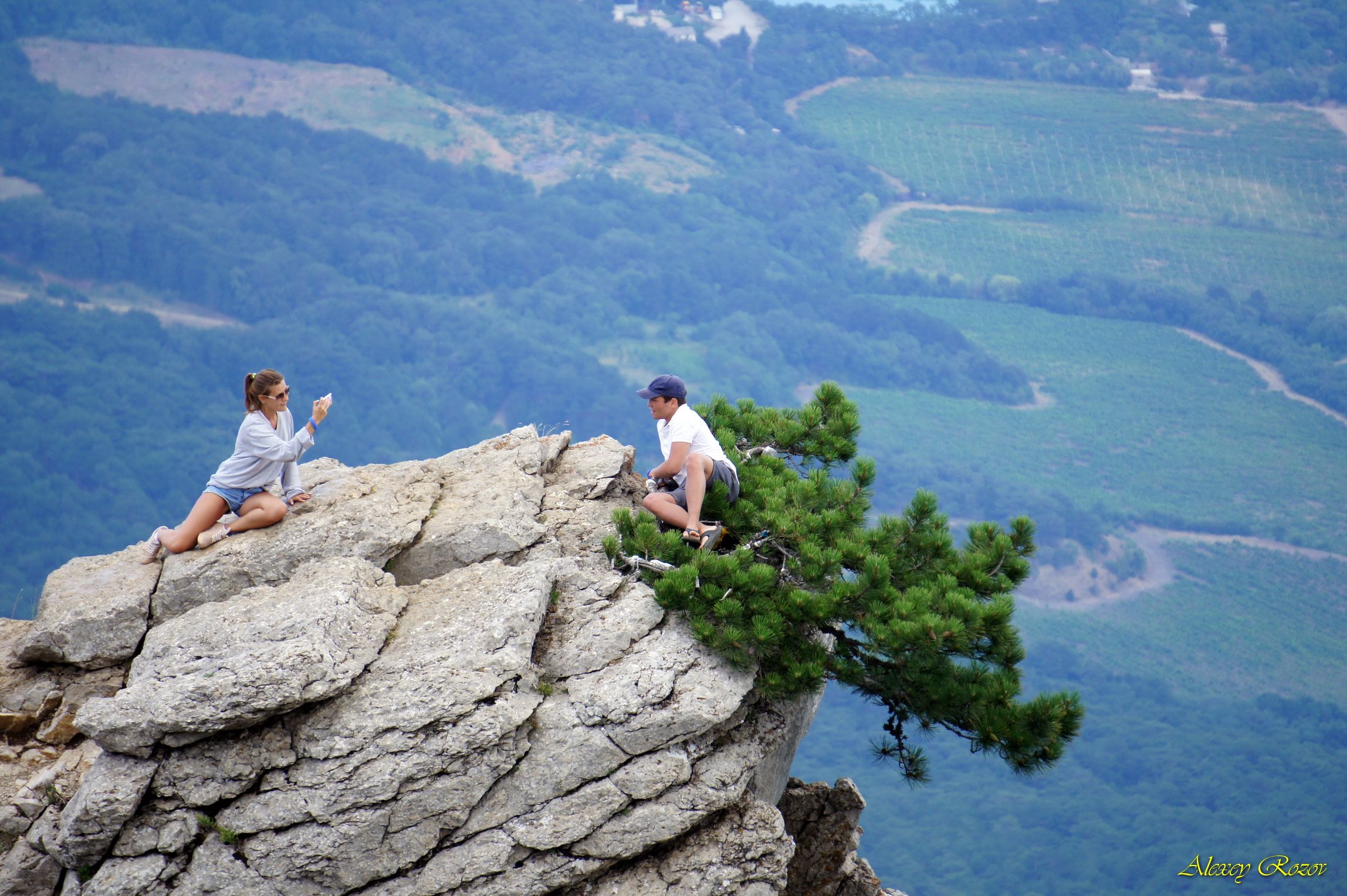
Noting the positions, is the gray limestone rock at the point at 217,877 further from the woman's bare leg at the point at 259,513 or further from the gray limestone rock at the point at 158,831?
the woman's bare leg at the point at 259,513

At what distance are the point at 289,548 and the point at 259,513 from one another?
723 millimetres

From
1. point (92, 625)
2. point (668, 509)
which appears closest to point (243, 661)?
point (92, 625)

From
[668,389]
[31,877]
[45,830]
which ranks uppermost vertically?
[668,389]

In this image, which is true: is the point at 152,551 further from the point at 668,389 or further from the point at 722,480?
the point at 722,480

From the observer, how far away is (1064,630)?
131m

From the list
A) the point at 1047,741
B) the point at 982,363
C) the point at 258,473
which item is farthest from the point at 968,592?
the point at 982,363

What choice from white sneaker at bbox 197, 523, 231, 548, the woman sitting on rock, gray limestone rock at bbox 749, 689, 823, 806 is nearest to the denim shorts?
the woman sitting on rock

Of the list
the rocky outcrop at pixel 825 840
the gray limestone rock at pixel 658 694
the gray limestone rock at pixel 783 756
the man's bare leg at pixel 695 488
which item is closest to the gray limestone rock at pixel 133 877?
the gray limestone rock at pixel 658 694

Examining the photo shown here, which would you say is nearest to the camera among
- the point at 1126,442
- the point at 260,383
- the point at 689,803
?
the point at 689,803

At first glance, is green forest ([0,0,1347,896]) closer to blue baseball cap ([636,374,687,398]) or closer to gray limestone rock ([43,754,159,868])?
blue baseball cap ([636,374,687,398])

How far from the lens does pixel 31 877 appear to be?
414 inches

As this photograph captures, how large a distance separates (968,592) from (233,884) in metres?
8.46

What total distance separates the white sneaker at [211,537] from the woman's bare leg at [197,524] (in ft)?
0.27

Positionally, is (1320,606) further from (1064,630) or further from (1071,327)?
(1071,327)
